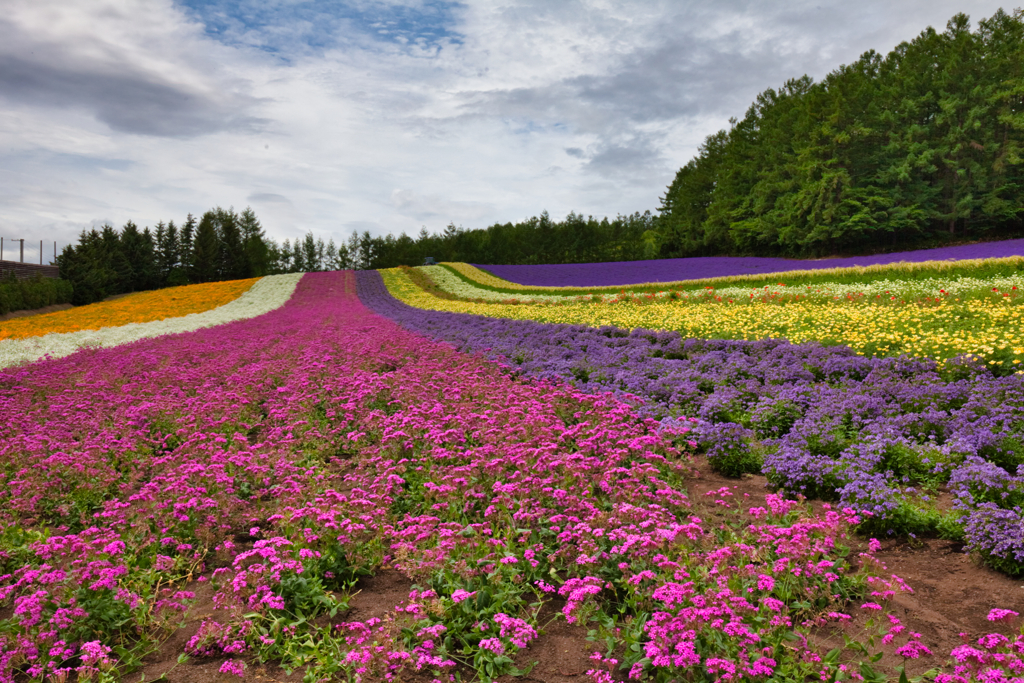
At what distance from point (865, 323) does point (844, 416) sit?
5423 mm

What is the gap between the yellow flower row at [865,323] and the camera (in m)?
8.72

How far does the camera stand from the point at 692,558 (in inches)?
157

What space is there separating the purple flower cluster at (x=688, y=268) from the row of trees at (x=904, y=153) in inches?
228

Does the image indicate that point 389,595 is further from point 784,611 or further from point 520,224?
point 520,224

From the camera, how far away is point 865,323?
1117cm

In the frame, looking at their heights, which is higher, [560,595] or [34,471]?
[34,471]

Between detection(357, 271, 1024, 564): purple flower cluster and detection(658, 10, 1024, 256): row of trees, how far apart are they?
142ft

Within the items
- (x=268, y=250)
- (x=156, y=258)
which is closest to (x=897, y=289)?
(x=156, y=258)

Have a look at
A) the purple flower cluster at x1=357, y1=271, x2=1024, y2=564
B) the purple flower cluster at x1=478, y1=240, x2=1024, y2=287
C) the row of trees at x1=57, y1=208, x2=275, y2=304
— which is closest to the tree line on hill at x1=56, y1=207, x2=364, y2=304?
the row of trees at x1=57, y1=208, x2=275, y2=304

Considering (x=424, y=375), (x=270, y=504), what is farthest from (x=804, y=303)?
(x=270, y=504)

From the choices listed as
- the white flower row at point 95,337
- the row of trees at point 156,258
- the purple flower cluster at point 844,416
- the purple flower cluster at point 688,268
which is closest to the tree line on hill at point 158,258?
the row of trees at point 156,258

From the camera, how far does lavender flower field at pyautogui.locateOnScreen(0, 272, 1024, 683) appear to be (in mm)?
3562

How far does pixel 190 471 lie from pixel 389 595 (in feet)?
8.66

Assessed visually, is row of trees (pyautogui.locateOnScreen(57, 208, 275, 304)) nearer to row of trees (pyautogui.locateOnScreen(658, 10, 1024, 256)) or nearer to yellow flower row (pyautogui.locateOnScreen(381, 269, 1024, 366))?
yellow flower row (pyautogui.locateOnScreen(381, 269, 1024, 366))
